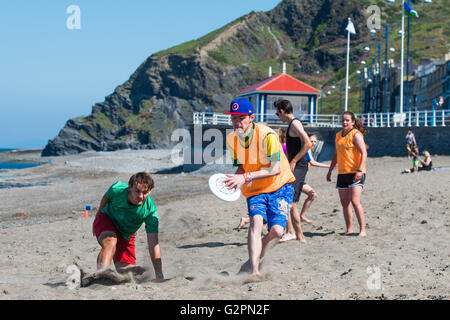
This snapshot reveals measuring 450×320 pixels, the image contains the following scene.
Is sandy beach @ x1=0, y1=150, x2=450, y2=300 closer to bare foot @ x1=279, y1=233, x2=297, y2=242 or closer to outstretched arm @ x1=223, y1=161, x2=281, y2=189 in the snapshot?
bare foot @ x1=279, y1=233, x2=297, y2=242

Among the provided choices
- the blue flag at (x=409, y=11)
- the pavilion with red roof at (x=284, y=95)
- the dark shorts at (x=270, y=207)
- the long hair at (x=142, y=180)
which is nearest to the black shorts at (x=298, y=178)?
the dark shorts at (x=270, y=207)

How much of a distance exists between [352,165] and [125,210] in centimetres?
397

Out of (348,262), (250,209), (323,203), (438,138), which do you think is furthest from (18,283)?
(438,138)

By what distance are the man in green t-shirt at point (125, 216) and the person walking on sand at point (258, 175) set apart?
3.06ft

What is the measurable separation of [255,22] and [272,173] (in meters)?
158

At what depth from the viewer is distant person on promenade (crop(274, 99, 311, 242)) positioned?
6.86m

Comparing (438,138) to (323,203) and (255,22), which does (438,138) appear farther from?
(255,22)

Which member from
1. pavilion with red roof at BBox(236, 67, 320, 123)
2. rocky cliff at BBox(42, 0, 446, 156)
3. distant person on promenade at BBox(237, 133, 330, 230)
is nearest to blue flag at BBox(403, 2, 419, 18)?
pavilion with red roof at BBox(236, 67, 320, 123)

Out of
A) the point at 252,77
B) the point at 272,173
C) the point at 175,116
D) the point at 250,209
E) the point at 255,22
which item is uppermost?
the point at 255,22

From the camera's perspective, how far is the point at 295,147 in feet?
23.5

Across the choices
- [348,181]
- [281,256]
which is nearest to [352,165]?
[348,181]

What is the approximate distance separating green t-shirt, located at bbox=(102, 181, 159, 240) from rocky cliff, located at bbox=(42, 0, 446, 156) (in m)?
87.3

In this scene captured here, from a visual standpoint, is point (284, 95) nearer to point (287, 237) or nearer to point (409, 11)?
point (409, 11)
